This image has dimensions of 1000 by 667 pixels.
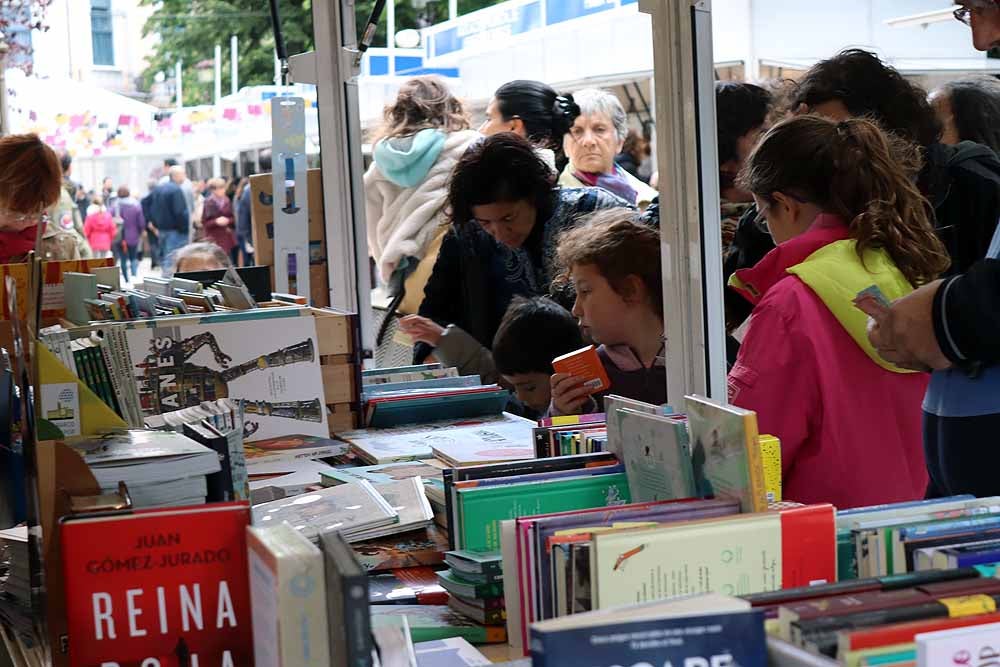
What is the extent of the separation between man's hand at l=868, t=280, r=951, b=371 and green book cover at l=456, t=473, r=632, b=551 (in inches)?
19.5

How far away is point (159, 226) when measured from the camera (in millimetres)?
13961

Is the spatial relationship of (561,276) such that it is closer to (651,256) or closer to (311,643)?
(651,256)

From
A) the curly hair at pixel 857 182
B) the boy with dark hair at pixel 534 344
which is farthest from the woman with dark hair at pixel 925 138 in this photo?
the boy with dark hair at pixel 534 344

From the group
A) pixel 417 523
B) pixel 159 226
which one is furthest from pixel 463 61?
pixel 417 523

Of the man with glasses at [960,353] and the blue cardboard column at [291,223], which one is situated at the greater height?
the blue cardboard column at [291,223]

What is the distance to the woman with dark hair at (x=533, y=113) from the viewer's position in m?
4.39

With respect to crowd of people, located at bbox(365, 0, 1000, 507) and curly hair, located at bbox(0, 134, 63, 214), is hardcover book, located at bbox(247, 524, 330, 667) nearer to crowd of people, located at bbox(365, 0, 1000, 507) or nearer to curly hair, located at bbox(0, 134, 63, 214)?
crowd of people, located at bbox(365, 0, 1000, 507)

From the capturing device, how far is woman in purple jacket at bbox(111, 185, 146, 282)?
14609 mm

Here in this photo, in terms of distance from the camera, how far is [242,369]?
3.00 metres

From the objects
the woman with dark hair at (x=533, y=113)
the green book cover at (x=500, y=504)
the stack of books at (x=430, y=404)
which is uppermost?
the woman with dark hair at (x=533, y=113)

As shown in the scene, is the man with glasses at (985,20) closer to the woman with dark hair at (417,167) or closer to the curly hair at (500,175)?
the curly hair at (500,175)

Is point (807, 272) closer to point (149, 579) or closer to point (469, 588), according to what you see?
point (469, 588)

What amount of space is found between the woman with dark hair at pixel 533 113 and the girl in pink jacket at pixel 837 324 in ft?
6.49

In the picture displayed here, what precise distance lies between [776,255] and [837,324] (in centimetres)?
20
